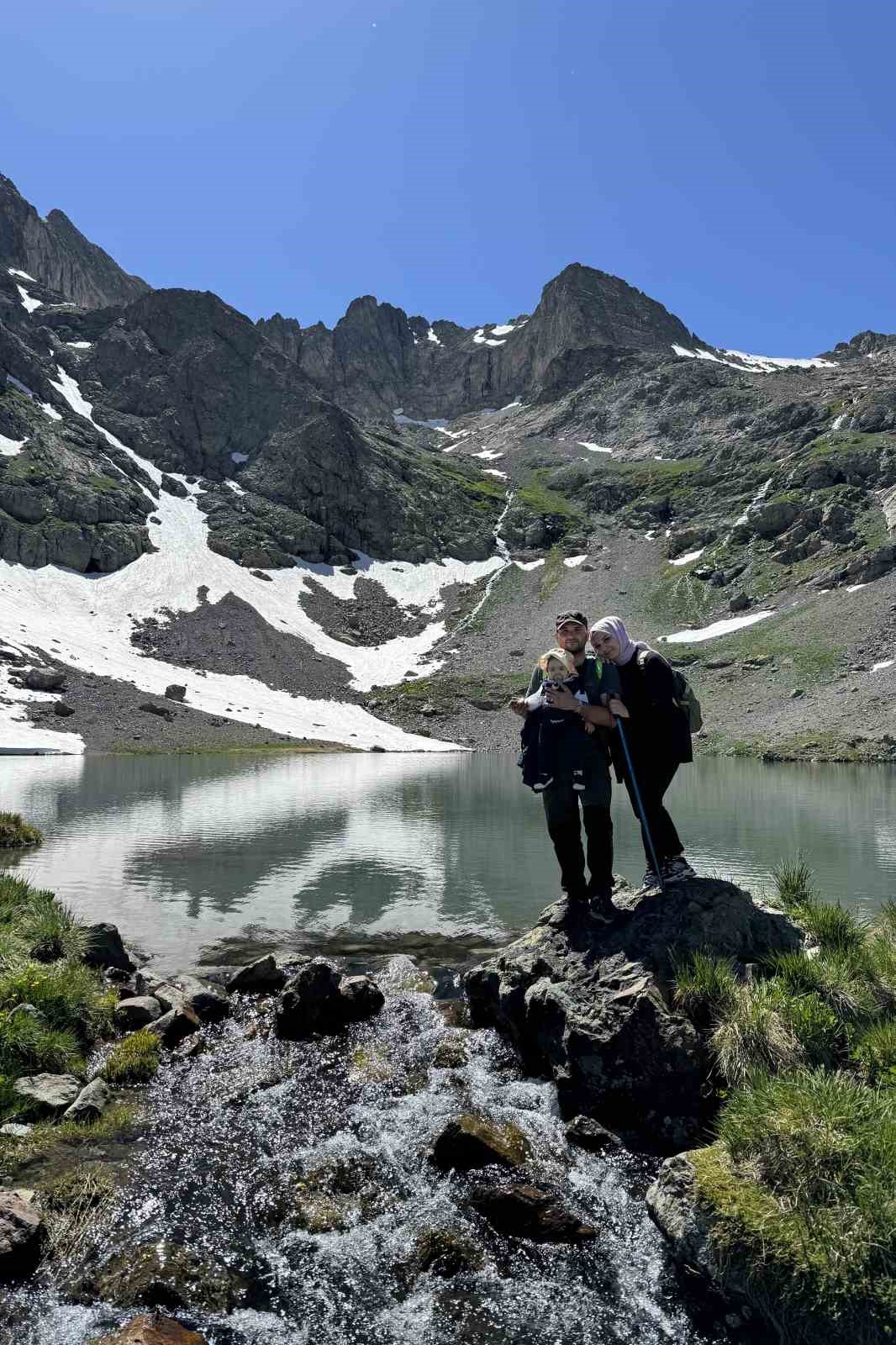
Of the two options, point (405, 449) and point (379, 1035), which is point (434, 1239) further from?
point (405, 449)

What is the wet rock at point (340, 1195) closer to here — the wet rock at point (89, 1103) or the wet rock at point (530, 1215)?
the wet rock at point (530, 1215)

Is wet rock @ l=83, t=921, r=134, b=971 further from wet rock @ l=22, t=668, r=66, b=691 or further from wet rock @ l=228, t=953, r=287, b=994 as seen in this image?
wet rock @ l=22, t=668, r=66, b=691

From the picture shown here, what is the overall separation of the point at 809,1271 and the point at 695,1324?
111 centimetres

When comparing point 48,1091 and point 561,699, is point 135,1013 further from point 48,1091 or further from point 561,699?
point 561,699

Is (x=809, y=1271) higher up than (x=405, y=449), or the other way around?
(x=405, y=449)

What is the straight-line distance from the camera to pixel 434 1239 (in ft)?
21.5

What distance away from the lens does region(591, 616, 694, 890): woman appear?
9.30m

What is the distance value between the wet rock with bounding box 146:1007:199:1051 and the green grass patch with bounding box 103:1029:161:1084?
35 cm

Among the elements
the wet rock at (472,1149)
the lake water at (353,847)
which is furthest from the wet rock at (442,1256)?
the lake water at (353,847)

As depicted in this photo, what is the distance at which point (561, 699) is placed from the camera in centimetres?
919

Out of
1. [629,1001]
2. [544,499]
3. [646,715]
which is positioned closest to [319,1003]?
[629,1001]

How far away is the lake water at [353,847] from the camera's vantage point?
18.8m

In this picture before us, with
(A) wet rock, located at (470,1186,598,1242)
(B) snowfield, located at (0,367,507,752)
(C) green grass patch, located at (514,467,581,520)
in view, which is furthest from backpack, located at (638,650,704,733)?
(C) green grass patch, located at (514,467,581,520)

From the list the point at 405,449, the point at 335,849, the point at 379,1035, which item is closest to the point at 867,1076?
the point at 379,1035
